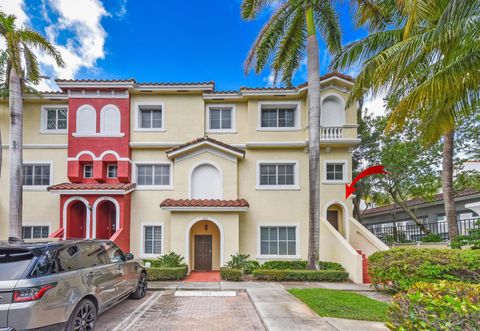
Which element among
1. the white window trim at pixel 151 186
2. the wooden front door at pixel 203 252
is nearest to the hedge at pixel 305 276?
the wooden front door at pixel 203 252

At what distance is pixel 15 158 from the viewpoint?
12.0 m

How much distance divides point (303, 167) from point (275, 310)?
8.94 m

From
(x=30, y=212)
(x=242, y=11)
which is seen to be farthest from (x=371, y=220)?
(x=30, y=212)

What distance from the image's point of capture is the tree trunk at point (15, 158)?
11844 mm

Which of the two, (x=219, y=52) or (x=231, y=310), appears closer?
(x=231, y=310)

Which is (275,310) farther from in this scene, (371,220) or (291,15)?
(371,220)

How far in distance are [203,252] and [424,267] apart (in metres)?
9.66

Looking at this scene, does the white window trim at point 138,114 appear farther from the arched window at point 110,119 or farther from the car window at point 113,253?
the car window at point 113,253

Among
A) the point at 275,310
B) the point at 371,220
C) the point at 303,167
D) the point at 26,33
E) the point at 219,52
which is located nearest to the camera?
the point at 275,310

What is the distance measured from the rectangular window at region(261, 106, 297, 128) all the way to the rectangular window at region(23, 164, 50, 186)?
11.9 m

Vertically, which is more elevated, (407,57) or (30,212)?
(407,57)

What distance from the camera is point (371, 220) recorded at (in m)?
27.8

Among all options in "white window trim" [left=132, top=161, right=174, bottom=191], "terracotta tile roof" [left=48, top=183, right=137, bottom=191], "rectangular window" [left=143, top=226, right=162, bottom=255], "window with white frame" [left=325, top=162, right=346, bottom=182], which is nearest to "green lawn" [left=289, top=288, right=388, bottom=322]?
"window with white frame" [left=325, top=162, right=346, bottom=182]

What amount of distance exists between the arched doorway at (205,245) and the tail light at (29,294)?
32.2 feet
